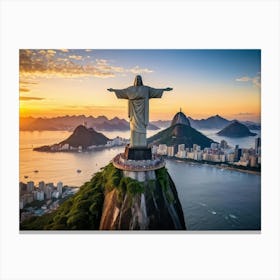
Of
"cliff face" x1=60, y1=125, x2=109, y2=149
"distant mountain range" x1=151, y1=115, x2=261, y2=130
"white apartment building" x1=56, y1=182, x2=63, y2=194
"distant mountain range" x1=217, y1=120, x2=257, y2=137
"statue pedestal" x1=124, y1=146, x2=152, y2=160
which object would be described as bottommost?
"white apartment building" x1=56, y1=182, x2=63, y2=194

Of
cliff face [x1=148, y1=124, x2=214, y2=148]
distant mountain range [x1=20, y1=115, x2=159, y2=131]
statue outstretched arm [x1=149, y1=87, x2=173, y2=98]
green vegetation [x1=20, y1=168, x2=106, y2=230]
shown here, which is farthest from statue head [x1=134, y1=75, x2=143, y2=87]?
green vegetation [x1=20, y1=168, x2=106, y2=230]

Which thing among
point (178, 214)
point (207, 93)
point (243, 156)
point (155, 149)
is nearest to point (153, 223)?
point (178, 214)

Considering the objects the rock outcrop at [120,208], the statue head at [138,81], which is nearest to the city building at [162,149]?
the rock outcrop at [120,208]

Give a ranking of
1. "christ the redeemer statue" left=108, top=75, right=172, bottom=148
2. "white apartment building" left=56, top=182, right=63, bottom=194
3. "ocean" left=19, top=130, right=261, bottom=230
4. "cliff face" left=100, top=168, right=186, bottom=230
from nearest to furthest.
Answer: "cliff face" left=100, top=168, right=186, bottom=230, "christ the redeemer statue" left=108, top=75, right=172, bottom=148, "ocean" left=19, top=130, right=261, bottom=230, "white apartment building" left=56, top=182, right=63, bottom=194

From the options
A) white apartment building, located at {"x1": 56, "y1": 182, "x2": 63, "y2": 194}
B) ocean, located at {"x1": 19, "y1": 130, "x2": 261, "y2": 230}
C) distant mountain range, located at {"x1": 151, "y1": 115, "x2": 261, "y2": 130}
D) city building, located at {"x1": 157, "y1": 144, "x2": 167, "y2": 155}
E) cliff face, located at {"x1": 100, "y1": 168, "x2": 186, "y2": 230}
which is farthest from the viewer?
city building, located at {"x1": 157, "y1": 144, "x2": 167, "y2": 155}

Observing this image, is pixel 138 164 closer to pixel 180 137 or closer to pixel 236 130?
pixel 180 137

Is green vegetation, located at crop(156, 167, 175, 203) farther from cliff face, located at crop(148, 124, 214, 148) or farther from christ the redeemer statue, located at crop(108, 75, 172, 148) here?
cliff face, located at crop(148, 124, 214, 148)

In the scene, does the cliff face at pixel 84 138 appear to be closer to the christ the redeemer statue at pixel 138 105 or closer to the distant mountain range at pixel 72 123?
the distant mountain range at pixel 72 123
